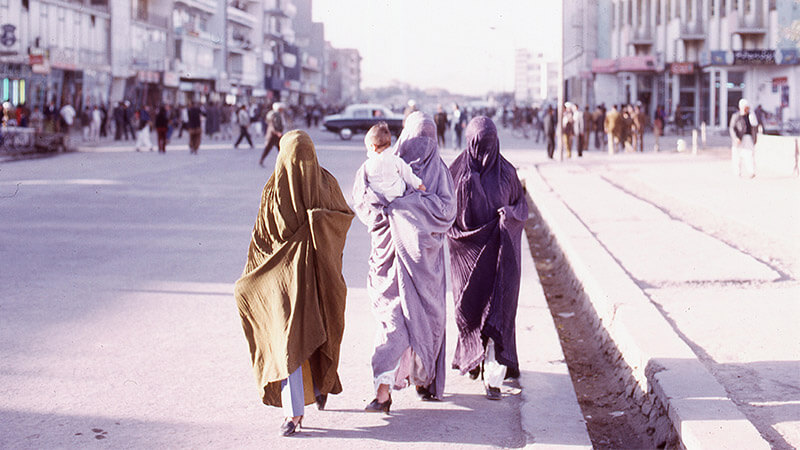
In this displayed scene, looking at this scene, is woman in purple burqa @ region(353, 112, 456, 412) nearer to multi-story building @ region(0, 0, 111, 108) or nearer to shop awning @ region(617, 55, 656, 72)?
multi-story building @ region(0, 0, 111, 108)

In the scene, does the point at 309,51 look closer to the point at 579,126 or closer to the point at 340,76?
the point at 340,76

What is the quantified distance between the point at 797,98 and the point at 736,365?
160 ft

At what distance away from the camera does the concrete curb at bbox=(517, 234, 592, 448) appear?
5.02 metres

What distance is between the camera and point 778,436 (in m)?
4.81

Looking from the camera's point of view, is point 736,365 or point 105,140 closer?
point 736,365

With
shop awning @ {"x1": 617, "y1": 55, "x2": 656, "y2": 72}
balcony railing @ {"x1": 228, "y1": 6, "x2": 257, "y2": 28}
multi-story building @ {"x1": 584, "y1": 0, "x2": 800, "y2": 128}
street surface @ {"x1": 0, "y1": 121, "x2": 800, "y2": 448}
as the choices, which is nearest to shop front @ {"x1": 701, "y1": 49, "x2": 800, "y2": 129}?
multi-story building @ {"x1": 584, "y1": 0, "x2": 800, "y2": 128}

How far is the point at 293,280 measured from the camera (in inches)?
197

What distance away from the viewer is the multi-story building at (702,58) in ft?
171

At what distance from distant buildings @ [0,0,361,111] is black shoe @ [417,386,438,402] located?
40788mm

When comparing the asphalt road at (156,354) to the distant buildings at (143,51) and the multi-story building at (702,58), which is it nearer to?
the distant buildings at (143,51)

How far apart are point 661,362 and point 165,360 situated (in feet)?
9.59

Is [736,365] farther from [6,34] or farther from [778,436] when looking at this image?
[6,34]

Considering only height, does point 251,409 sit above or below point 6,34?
below

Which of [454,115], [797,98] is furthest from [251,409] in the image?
[797,98]
